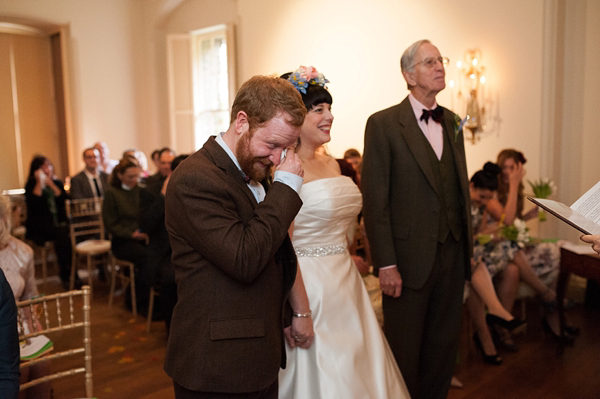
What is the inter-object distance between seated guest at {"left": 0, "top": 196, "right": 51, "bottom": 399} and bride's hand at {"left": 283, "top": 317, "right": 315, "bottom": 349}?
1325 mm

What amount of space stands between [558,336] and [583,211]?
2.71 metres

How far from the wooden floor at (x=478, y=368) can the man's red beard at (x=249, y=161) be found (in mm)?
2388

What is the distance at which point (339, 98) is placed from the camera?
23.9 ft

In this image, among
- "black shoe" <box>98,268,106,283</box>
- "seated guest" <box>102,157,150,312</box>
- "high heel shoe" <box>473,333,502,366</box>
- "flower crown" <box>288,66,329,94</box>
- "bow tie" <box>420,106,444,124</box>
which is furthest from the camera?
"black shoe" <box>98,268,106,283</box>

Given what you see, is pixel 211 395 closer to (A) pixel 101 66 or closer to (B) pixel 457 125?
(B) pixel 457 125

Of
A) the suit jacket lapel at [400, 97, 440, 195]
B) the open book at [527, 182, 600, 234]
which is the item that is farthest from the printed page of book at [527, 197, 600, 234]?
the suit jacket lapel at [400, 97, 440, 195]

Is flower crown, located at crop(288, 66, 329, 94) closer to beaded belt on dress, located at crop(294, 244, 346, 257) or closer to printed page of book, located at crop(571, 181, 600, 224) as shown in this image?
beaded belt on dress, located at crop(294, 244, 346, 257)

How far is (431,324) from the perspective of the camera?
279 centimetres

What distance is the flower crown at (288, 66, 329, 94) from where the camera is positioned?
8.02 ft

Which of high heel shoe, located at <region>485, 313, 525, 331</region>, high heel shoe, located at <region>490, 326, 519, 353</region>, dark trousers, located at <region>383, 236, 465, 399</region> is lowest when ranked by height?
high heel shoe, located at <region>490, 326, 519, 353</region>

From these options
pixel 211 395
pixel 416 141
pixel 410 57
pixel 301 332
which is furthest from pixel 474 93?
pixel 211 395

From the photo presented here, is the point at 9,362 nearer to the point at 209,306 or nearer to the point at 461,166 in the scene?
the point at 209,306

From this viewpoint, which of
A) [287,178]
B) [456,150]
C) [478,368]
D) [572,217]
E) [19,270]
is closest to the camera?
[287,178]

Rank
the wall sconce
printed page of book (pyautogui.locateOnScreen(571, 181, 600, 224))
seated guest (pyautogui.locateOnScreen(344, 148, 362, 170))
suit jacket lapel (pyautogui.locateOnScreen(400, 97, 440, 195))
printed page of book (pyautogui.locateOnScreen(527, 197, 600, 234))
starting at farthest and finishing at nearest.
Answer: seated guest (pyautogui.locateOnScreen(344, 148, 362, 170))
the wall sconce
suit jacket lapel (pyautogui.locateOnScreen(400, 97, 440, 195))
printed page of book (pyautogui.locateOnScreen(571, 181, 600, 224))
printed page of book (pyautogui.locateOnScreen(527, 197, 600, 234))
